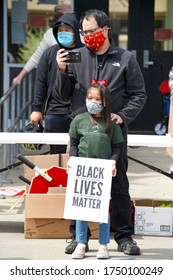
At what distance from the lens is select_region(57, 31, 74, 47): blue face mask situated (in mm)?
7699

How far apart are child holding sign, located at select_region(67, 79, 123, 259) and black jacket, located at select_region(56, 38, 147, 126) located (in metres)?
0.19

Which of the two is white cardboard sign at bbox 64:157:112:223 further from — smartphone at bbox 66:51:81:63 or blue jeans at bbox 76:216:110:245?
smartphone at bbox 66:51:81:63

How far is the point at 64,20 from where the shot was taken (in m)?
7.70

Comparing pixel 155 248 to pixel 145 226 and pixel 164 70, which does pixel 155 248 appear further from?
pixel 164 70

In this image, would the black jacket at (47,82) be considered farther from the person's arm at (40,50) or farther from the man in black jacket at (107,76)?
the man in black jacket at (107,76)

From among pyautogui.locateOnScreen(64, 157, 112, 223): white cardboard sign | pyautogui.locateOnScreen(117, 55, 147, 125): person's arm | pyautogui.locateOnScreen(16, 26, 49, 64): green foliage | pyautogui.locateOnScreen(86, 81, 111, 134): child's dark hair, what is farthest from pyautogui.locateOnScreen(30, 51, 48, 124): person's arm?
pyautogui.locateOnScreen(16, 26, 49, 64): green foliage

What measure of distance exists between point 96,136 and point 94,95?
30cm

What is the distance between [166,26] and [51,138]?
6.18 meters

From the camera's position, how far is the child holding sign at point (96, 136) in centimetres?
659

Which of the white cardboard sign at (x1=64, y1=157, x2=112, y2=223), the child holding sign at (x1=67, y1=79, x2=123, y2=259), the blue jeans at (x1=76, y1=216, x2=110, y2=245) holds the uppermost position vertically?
the child holding sign at (x1=67, y1=79, x2=123, y2=259)

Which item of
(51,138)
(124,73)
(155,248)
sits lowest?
(155,248)

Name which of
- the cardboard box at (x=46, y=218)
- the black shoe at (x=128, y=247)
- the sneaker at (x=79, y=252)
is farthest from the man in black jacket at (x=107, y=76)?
the cardboard box at (x=46, y=218)

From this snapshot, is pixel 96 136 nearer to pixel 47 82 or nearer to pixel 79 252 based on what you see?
pixel 79 252
